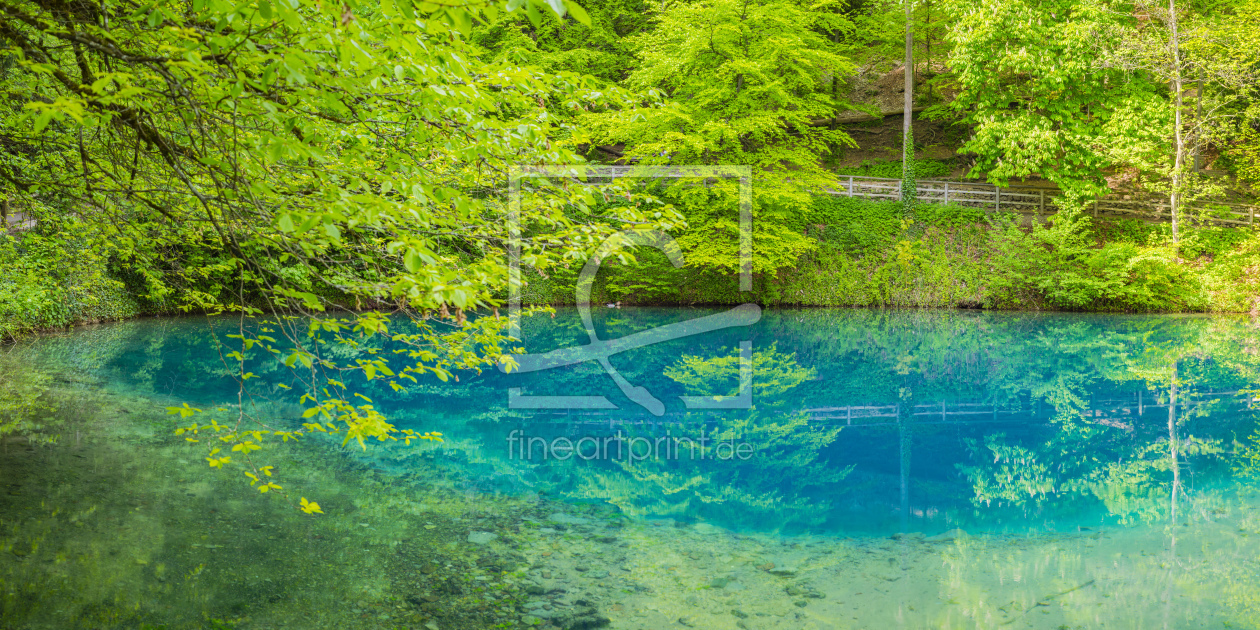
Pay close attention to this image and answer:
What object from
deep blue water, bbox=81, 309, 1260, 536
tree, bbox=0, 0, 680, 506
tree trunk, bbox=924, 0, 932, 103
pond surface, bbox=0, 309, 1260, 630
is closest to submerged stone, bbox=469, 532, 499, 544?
pond surface, bbox=0, 309, 1260, 630

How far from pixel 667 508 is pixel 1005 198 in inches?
936

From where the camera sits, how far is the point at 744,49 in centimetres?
2259

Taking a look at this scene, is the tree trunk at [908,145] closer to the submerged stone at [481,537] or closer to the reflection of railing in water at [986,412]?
the reflection of railing in water at [986,412]

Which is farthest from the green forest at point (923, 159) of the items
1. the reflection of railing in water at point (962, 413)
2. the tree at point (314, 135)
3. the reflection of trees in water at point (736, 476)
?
the tree at point (314, 135)

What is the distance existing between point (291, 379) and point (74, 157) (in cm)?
752

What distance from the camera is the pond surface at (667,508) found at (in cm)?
Result: 454

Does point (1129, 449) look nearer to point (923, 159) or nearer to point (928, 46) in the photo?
point (923, 159)

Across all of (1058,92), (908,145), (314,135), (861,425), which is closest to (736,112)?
(908,145)

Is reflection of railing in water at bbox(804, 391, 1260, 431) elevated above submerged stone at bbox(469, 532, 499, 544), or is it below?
above

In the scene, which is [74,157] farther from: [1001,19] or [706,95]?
[1001,19]

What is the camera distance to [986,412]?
1069cm

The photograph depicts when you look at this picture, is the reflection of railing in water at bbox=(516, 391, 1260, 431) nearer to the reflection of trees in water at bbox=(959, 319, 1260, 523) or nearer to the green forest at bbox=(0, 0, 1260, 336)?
the reflection of trees in water at bbox=(959, 319, 1260, 523)

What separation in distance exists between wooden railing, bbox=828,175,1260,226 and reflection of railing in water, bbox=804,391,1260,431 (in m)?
13.9

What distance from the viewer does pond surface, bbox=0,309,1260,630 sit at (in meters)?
4.54
